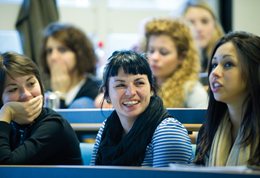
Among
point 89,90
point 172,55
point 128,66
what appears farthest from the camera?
point 89,90

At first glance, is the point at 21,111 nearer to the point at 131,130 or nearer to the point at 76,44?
the point at 131,130

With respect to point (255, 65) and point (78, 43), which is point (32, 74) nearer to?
point (255, 65)

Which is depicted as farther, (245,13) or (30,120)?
(245,13)

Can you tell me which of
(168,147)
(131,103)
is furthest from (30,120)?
(168,147)

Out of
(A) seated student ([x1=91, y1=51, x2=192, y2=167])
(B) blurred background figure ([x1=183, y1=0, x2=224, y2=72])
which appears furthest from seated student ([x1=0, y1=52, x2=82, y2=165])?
(B) blurred background figure ([x1=183, y1=0, x2=224, y2=72])

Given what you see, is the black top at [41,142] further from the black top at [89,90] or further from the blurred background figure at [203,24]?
the blurred background figure at [203,24]

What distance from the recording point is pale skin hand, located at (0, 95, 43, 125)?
1902 millimetres

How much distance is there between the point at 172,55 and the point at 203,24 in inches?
46.8

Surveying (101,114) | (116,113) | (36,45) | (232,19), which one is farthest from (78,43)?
(232,19)

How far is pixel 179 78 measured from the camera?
2828mm

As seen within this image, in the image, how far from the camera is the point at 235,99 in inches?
67.1

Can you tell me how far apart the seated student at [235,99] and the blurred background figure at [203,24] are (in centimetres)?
205

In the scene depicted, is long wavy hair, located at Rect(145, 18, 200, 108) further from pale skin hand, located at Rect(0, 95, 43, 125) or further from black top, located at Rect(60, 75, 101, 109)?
pale skin hand, located at Rect(0, 95, 43, 125)

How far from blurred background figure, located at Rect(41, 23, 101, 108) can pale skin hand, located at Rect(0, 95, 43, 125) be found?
1.25 metres
